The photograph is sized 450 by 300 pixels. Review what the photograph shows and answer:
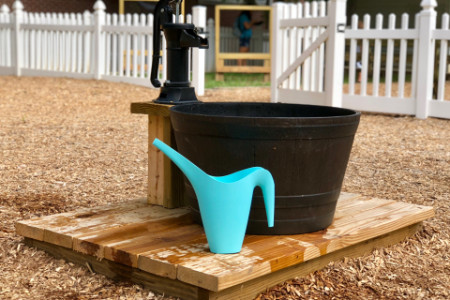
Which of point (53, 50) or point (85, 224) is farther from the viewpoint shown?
point (53, 50)

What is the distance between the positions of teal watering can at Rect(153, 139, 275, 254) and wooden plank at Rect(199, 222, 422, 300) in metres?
0.18

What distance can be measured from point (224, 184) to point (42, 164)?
120 inches

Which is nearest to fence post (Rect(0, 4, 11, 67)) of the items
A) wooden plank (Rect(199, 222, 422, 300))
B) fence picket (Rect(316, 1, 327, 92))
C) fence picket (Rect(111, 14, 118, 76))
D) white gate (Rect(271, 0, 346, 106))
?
fence picket (Rect(111, 14, 118, 76))

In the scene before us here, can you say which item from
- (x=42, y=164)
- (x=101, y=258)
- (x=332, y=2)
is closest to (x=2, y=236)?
(x=101, y=258)

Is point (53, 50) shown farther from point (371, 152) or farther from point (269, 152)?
point (269, 152)

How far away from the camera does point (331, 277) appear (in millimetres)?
3047

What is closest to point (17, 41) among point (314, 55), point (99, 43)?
point (99, 43)

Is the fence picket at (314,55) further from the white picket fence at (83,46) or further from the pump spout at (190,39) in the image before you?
the pump spout at (190,39)

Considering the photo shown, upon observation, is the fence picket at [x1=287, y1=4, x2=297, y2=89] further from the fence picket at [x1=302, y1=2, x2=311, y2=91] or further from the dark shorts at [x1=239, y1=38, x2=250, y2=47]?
the dark shorts at [x1=239, y1=38, x2=250, y2=47]

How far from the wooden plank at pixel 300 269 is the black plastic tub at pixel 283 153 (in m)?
0.17

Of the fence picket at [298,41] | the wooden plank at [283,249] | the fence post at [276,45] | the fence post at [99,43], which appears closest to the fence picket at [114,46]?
the fence post at [99,43]

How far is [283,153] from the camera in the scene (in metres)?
2.98

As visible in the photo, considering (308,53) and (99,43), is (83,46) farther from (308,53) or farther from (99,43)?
(308,53)

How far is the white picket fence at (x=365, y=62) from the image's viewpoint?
861 cm
